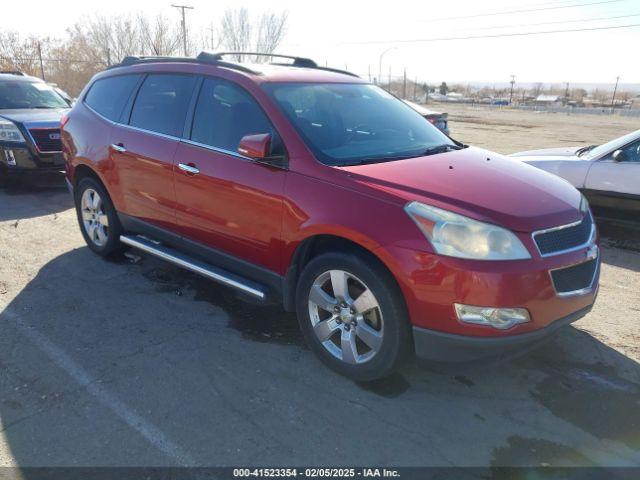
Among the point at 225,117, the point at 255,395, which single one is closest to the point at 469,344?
the point at 255,395

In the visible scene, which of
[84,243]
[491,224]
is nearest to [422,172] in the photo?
[491,224]

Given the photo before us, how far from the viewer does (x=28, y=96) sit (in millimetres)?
9273

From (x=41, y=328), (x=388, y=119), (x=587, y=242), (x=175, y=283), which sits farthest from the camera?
(x=175, y=283)

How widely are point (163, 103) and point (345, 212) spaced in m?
2.28

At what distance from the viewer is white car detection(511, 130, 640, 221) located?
591 cm

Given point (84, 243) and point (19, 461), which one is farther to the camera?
point (84, 243)

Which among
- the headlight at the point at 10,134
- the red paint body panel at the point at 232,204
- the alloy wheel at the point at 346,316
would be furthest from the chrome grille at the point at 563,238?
the headlight at the point at 10,134

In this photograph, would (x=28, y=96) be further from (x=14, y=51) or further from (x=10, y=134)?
(x=14, y=51)

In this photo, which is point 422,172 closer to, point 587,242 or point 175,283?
point 587,242

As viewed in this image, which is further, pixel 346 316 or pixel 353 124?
pixel 353 124

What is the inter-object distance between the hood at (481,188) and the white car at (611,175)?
2893 mm

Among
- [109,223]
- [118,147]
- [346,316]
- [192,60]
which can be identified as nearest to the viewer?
[346,316]

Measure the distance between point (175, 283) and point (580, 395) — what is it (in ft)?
11.2

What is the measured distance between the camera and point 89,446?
2672mm
